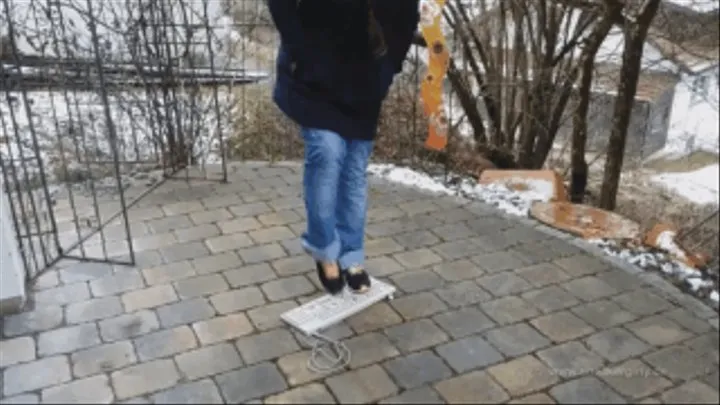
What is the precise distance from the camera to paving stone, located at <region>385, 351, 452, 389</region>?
7.38 feet

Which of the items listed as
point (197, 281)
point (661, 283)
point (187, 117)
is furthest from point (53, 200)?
point (661, 283)

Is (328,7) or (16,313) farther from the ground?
(328,7)

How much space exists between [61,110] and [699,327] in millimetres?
4202

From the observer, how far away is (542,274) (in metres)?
2.93

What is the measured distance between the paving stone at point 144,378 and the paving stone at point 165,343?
0.17 ft

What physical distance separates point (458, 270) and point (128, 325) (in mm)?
1317

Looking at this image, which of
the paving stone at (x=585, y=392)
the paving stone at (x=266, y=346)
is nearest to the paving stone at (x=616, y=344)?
A: the paving stone at (x=585, y=392)

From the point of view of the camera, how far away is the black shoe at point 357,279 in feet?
8.98

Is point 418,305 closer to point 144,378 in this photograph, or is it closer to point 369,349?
point 369,349

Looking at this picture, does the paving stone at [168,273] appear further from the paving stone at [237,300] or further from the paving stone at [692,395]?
the paving stone at [692,395]

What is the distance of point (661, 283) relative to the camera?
9.29ft

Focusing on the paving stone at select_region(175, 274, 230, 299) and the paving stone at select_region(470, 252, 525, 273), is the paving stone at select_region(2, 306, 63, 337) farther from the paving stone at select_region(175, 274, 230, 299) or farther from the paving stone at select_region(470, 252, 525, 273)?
the paving stone at select_region(470, 252, 525, 273)

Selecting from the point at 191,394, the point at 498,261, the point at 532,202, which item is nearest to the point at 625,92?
the point at 532,202

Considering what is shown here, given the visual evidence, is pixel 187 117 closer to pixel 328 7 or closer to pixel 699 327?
pixel 328 7
